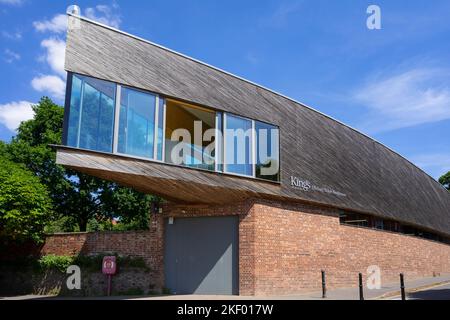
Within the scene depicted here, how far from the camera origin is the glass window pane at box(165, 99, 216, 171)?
48.2ft

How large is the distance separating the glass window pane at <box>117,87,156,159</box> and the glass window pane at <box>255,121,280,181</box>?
14.5ft

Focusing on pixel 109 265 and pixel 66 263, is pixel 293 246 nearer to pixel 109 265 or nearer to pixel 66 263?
pixel 109 265

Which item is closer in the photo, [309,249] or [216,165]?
[216,165]

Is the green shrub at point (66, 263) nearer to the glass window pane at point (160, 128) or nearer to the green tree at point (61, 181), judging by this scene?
the glass window pane at point (160, 128)

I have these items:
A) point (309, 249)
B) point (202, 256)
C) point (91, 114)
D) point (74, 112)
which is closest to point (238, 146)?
point (202, 256)

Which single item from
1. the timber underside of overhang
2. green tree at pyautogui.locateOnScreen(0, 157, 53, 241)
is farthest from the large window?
green tree at pyautogui.locateOnScreen(0, 157, 53, 241)

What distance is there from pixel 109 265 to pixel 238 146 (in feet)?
20.0

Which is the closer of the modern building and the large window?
the large window

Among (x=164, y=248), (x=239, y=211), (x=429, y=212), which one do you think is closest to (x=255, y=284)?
(x=239, y=211)

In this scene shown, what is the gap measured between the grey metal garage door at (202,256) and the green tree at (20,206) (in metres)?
4.93

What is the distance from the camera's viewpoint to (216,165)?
50.8 ft

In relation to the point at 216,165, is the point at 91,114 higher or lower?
higher

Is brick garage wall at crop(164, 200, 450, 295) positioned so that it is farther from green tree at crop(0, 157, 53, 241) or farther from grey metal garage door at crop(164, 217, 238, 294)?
green tree at crop(0, 157, 53, 241)

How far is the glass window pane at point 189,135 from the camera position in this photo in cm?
1469
